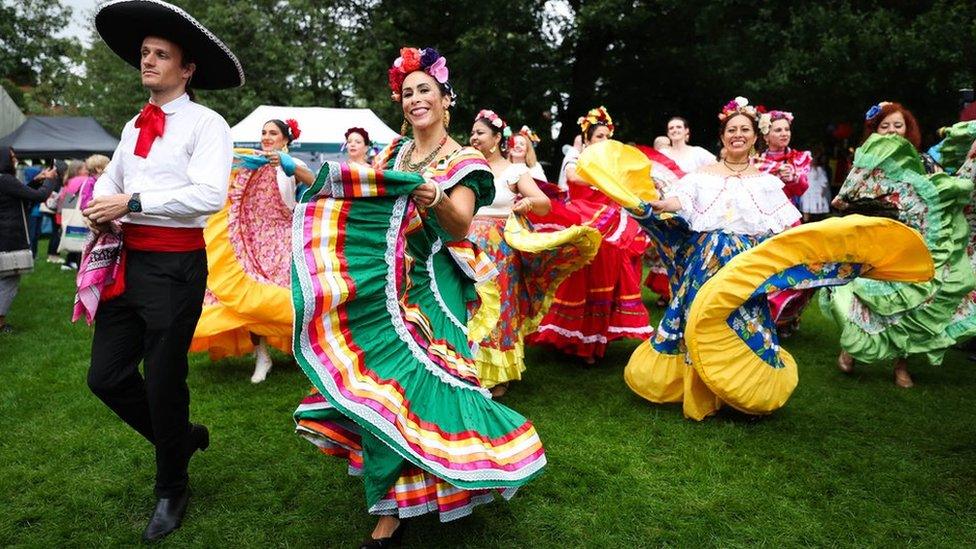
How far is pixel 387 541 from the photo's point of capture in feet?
9.40

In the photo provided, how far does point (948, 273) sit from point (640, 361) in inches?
94.4

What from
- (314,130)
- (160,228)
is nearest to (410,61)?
(160,228)

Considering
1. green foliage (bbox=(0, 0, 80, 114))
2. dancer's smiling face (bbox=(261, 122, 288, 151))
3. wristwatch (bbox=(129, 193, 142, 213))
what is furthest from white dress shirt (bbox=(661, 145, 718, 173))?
green foliage (bbox=(0, 0, 80, 114))

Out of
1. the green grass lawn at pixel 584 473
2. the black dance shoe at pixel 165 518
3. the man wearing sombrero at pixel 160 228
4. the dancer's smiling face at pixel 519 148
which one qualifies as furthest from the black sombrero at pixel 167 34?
the dancer's smiling face at pixel 519 148

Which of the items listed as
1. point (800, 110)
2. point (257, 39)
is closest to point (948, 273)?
point (800, 110)

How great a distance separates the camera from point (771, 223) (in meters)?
4.42

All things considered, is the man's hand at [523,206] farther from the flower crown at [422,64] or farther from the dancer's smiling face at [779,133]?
the dancer's smiling face at [779,133]

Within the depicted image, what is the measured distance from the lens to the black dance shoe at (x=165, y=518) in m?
3.02

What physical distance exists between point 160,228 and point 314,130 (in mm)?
10520

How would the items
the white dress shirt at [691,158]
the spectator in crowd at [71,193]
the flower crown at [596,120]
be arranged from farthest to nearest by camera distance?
1. the spectator in crowd at [71,193]
2. the white dress shirt at [691,158]
3. the flower crown at [596,120]

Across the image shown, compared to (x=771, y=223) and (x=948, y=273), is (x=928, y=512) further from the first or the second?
(x=948, y=273)

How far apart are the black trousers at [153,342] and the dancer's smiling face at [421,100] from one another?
1087 millimetres

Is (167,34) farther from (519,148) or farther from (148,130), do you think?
(519,148)

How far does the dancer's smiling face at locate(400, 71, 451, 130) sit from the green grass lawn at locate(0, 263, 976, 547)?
1.75 meters
